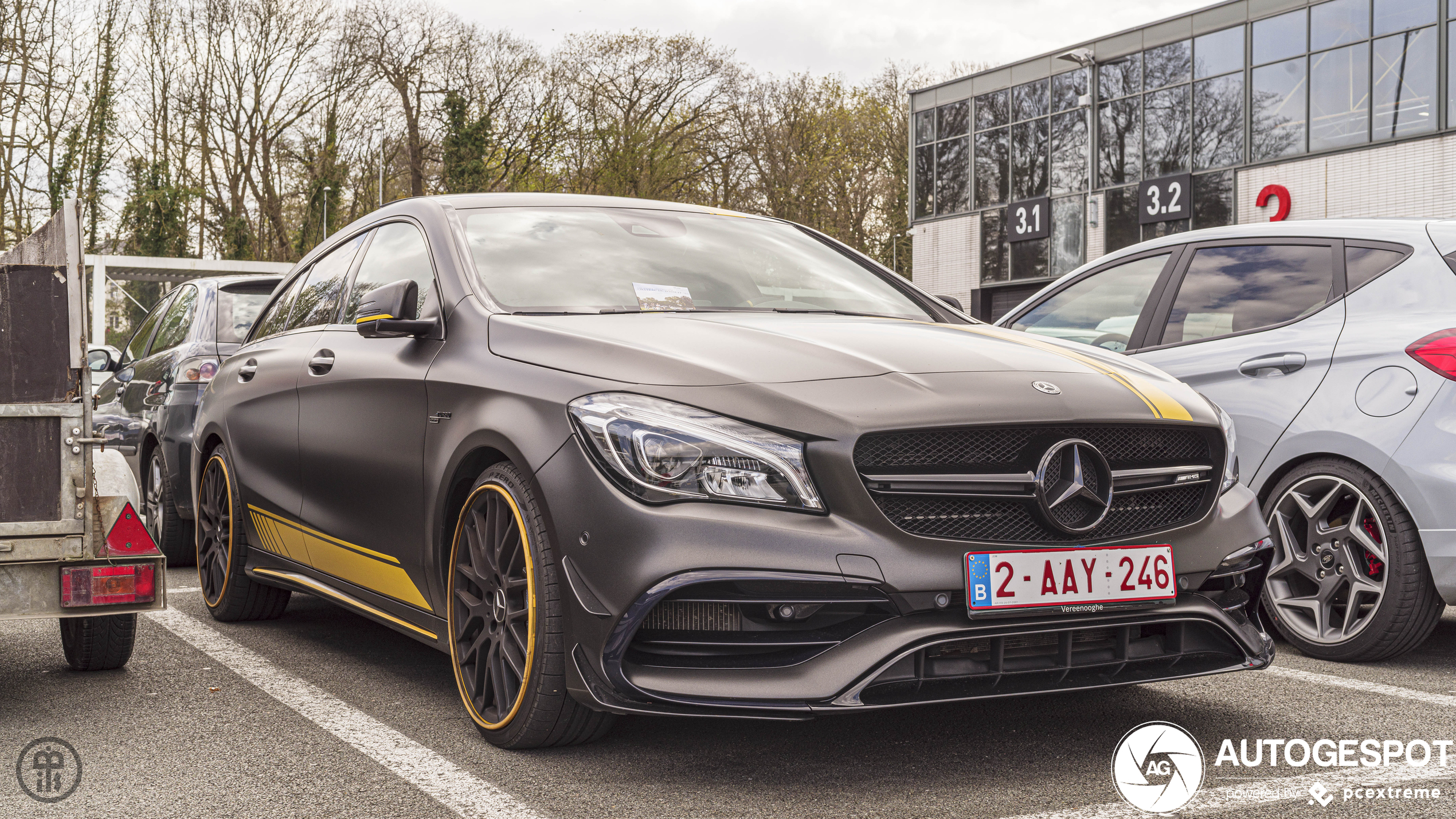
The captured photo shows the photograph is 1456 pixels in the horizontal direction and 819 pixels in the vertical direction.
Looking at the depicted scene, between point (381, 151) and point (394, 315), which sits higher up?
point (381, 151)

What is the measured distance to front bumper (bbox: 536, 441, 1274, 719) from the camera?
3014mm

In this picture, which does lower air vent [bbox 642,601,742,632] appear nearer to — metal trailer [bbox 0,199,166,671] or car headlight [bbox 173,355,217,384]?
metal trailer [bbox 0,199,166,671]

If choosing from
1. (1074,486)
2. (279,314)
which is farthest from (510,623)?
(279,314)

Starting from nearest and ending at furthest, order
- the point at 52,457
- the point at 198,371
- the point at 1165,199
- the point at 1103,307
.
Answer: the point at 52,457, the point at 1103,307, the point at 198,371, the point at 1165,199

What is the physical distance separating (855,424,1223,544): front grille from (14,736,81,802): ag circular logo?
2.08 m

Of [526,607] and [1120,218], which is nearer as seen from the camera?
[526,607]

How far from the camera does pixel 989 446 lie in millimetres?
3207

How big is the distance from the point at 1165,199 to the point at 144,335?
25.0m

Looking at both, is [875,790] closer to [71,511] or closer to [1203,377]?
[71,511]

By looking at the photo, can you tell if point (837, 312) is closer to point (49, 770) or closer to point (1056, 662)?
point (1056, 662)

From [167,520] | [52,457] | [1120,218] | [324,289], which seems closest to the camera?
[52,457]

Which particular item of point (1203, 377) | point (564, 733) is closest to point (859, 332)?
point (564, 733)

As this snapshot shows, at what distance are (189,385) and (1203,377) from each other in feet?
16.5

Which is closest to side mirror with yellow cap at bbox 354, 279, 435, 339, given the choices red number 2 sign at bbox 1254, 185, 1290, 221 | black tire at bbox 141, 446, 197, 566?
black tire at bbox 141, 446, 197, 566
